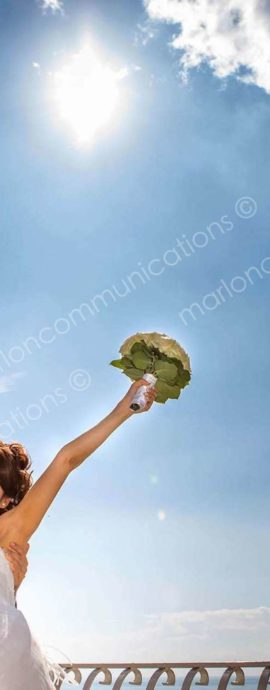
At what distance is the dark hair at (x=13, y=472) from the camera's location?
284 centimetres

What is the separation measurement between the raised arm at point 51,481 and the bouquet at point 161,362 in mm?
609

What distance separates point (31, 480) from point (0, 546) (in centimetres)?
55

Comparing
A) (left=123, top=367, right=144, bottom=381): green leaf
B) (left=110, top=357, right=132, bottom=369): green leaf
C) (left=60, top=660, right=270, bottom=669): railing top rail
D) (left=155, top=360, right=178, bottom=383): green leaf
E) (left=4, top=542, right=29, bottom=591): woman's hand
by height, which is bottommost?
(left=60, top=660, right=270, bottom=669): railing top rail

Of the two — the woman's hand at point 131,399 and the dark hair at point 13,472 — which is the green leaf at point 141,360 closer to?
the woman's hand at point 131,399

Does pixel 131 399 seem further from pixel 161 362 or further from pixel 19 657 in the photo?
pixel 19 657

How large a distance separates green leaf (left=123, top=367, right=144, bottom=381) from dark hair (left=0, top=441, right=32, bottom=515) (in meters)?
0.79

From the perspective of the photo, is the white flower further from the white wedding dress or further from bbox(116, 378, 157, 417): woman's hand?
the white wedding dress

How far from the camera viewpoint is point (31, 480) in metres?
2.95

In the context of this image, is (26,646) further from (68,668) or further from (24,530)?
(68,668)

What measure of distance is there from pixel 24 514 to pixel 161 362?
1196 mm

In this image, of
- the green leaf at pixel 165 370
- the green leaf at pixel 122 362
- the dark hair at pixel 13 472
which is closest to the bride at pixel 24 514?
the dark hair at pixel 13 472

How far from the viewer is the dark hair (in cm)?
284

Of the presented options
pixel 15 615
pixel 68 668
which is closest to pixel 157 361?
pixel 15 615

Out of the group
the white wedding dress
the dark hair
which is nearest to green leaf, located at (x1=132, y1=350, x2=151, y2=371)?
the dark hair
